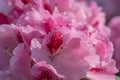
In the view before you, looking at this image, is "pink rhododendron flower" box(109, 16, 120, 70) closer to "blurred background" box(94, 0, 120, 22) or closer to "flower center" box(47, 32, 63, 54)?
"flower center" box(47, 32, 63, 54)

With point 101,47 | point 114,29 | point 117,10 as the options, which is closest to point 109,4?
point 117,10

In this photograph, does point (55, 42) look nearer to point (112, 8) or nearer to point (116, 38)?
point (116, 38)

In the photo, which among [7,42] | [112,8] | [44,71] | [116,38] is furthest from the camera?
[112,8]

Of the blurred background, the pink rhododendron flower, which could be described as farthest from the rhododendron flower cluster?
the blurred background

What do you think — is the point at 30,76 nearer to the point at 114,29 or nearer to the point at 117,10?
the point at 114,29

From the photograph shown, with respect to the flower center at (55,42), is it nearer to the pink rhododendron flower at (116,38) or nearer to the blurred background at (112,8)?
the pink rhododendron flower at (116,38)

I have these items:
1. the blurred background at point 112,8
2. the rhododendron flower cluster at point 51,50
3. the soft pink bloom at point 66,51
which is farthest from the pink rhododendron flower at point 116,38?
the blurred background at point 112,8

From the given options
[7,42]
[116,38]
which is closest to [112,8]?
[116,38]

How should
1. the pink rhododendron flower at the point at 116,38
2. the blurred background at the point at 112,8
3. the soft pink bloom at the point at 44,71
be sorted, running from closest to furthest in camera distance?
the soft pink bloom at the point at 44,71
the pink rhododendron flower at the point at 116,38
the blurred background at the point at 112,8
